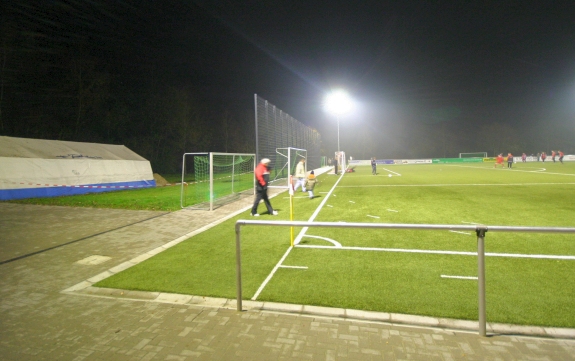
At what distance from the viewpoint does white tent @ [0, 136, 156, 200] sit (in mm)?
14922

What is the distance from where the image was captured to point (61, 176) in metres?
16.8

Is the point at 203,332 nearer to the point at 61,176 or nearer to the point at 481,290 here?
the point at 481,290

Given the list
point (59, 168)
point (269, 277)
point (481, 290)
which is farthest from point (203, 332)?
point (59, 168)

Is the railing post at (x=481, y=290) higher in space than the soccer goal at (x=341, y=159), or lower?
lower

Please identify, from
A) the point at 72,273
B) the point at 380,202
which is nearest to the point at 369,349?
the point at 72,273

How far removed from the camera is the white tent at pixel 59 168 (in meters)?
14.9

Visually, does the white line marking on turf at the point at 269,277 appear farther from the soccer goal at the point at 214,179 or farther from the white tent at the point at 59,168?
the white tent at the point at 59,168

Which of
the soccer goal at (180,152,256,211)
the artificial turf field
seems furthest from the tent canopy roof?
the artificial turf field

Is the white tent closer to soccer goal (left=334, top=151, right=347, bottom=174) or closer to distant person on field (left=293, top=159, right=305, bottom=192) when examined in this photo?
distant person on field (left=293, top=159, right=305, bottom=192)

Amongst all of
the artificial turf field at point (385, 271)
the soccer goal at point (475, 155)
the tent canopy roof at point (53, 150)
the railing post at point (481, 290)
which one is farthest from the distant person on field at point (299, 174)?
the soccer goal at point (475, 155)

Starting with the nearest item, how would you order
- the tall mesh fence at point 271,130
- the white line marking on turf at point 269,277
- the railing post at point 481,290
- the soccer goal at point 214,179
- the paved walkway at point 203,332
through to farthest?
1. the paved walkway at point 203,332
2. the railing post at point 481,290
3. the white line marking on turf at point 269,277
4. the soccer goal at point 214,179
5. the tall mesh fence at point 271,130

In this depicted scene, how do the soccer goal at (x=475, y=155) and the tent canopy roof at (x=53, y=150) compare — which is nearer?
the tent canopy roof at (x=53, y=150)

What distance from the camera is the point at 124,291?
4387 mm

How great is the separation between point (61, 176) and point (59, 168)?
0.46 meters
